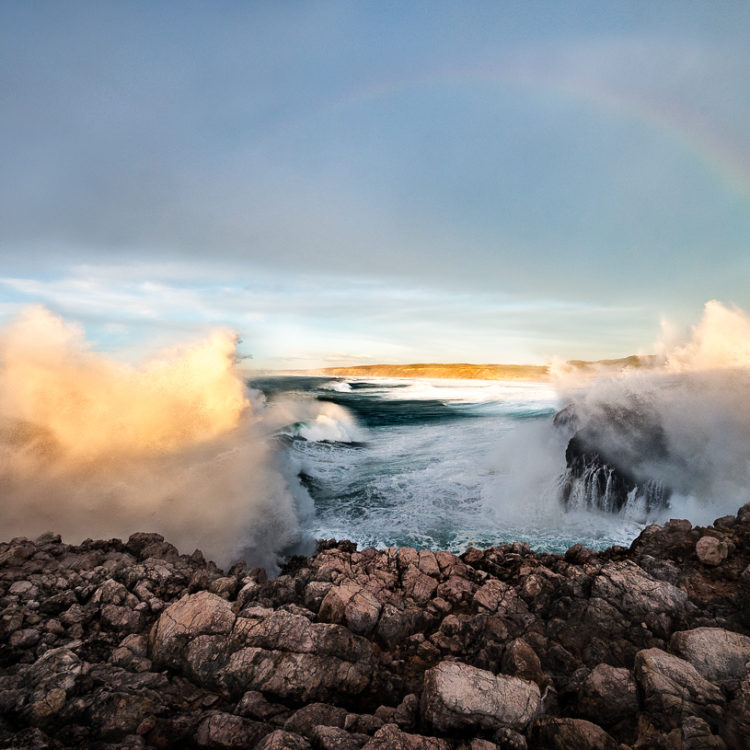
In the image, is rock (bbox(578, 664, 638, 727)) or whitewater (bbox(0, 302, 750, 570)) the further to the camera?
whitewater (bbox(0, 302, 750, 570))

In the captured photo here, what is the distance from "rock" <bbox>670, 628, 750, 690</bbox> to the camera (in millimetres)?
3822

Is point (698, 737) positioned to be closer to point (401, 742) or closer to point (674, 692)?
point (674, 692)

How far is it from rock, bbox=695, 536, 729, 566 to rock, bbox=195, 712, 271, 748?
21.9 feet

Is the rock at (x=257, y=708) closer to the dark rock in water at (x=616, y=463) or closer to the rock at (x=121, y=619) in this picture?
the rock at (x=121, y=619)

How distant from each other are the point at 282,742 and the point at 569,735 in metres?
2.44

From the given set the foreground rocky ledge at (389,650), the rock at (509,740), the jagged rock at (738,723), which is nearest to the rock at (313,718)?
the foreground rocky ledge at (389,650)

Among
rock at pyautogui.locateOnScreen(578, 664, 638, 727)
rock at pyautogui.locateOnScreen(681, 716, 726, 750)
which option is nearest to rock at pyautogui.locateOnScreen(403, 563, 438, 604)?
rock at pyautogui.locateOnScreen(578, 664, 638, 727)

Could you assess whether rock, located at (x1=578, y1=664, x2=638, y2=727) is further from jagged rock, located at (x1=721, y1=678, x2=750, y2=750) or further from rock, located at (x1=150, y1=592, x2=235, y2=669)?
rock, located at (x1=150, y1=592, x2=235, y2=669)

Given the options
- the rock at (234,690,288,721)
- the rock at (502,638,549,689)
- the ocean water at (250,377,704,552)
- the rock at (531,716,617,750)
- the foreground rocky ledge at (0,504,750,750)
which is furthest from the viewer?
the ocean water at (250,377,704,552)

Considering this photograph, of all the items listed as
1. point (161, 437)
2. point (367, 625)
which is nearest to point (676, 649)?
point (367, 625)

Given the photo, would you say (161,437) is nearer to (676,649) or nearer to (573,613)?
(573,613)

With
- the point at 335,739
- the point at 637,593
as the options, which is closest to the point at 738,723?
the point at 637,593

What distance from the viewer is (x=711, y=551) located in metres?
6.07

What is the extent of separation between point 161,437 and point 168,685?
492 inches
